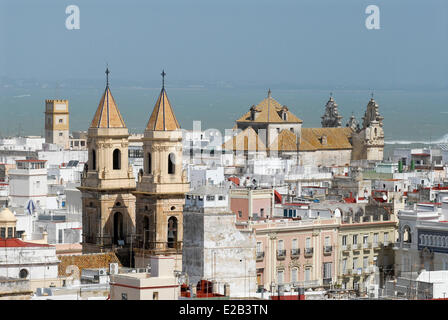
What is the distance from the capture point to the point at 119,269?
30844 millimetres

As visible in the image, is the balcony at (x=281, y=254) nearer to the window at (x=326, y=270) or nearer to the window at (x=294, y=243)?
the window at (x=294, y=243)

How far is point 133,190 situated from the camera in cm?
3406

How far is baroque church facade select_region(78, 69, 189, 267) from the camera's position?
109 ft

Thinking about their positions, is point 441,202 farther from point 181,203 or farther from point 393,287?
point 393,287

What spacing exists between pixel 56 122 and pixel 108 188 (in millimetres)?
39339

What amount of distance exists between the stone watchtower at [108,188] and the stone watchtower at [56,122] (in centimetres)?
3794

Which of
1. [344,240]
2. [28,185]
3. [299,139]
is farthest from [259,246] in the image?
[299,139]

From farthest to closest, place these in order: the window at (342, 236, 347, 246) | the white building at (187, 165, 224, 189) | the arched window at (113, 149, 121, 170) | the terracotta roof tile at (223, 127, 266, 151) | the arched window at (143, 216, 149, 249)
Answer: the terracotta roof tile at (223, 127, 266, 151)
the white building at (187, 165, 224, 189)
the window at (342, 236, 347, 246)
the arched window at (113, 149, 121, 170)
the arched window at (143, 216, 149, 249)

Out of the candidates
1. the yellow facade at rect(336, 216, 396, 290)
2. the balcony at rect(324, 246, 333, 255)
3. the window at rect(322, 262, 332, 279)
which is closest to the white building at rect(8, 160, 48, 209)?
the yellow facade at rect(336, 216, 396, 290)

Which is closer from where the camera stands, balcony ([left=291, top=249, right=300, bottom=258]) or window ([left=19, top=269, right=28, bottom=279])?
window ([left=19, top=269, right=28, bottom=279])

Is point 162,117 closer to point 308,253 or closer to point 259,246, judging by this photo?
point 259,246

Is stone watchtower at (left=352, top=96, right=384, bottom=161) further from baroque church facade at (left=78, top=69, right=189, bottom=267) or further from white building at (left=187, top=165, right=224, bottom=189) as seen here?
baroque church facade at (left=78, top=69, right=189, bottom=267)

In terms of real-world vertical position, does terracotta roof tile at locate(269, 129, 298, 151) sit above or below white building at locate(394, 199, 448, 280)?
above

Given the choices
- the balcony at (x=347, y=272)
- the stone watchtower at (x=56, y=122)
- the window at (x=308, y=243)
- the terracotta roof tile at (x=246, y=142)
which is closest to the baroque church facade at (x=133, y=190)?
the window at (x=308, y=243)
